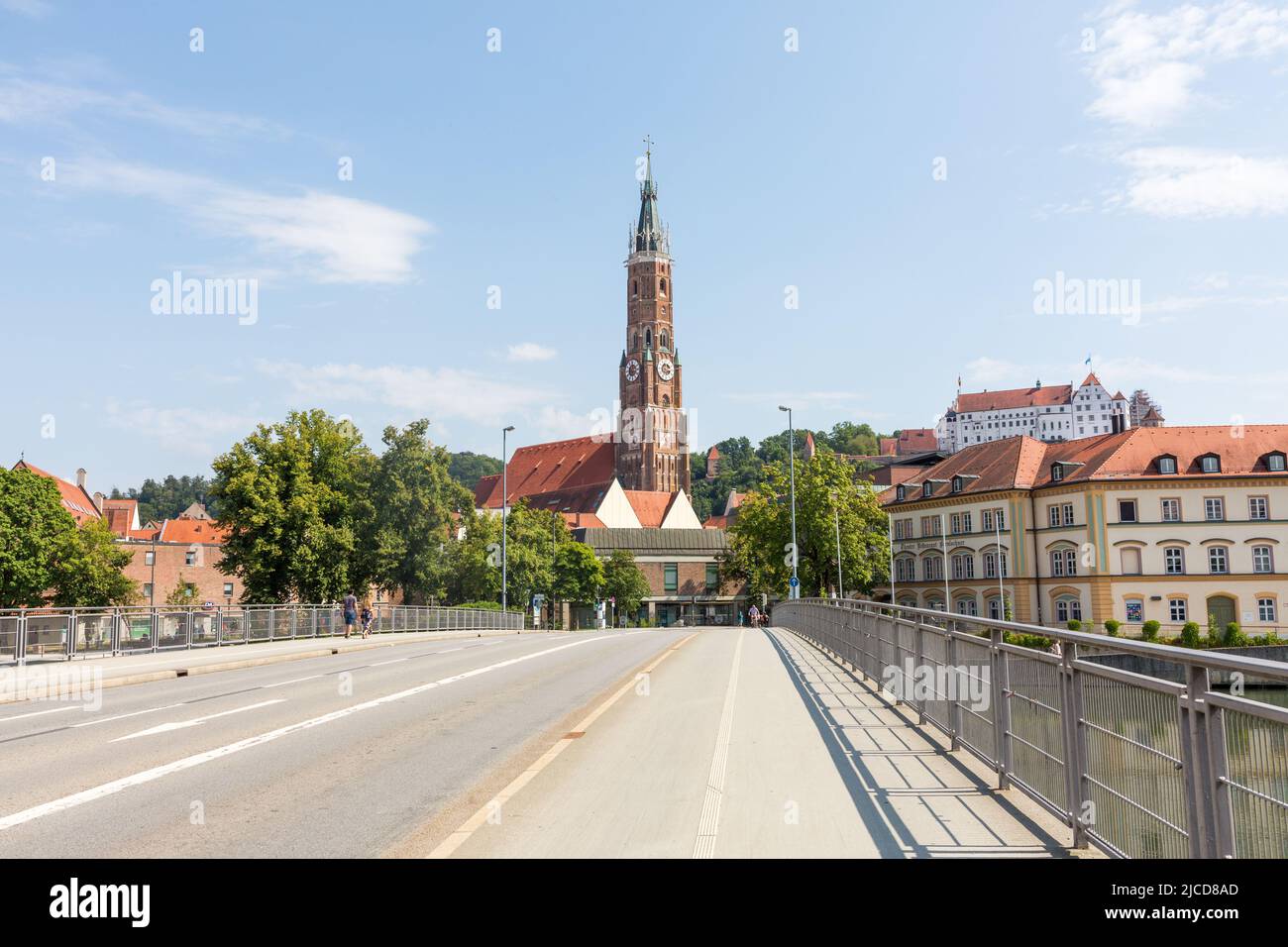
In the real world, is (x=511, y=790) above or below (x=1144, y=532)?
below

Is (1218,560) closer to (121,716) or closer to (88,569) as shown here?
(121,716)

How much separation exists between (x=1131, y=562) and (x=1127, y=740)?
217ft

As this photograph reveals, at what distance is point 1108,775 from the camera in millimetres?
5762

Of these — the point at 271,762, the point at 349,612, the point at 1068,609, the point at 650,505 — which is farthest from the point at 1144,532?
the point at 650,505

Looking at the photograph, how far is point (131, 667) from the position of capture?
21.5 metres

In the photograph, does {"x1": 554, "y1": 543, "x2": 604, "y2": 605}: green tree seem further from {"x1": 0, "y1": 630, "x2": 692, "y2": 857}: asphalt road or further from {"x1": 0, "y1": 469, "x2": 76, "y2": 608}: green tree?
{"x1": 0, "y1": 630, "x2": 692, "y2": 857}: asphalt road

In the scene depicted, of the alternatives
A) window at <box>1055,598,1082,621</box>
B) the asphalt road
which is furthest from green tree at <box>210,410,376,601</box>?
window at <box>1055,598,1082,621</box>

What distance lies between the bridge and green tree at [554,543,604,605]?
81735 mm

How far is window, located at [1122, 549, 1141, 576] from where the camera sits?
65000mm

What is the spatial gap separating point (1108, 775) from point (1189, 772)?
3.60 ft

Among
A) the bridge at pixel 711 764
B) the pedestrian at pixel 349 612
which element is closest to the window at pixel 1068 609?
the pedestrian at pixel 349 612
